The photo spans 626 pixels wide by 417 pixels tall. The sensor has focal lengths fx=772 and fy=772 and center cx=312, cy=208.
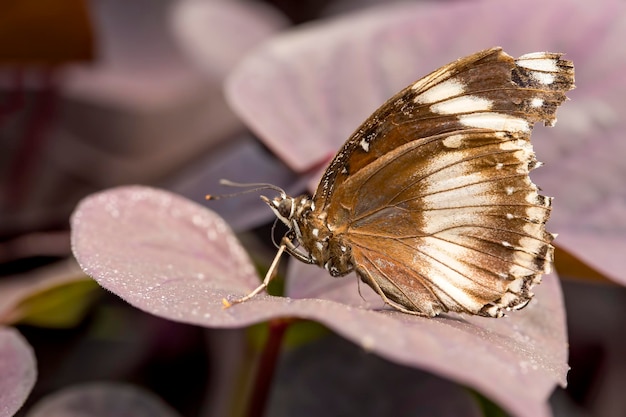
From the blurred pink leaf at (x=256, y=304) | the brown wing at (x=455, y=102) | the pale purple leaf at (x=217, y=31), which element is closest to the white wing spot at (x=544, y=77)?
the brown wing at (x=455, y=102)

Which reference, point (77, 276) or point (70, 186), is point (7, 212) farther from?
point (77, 276)

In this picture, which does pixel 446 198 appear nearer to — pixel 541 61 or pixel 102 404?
pixel 541 61

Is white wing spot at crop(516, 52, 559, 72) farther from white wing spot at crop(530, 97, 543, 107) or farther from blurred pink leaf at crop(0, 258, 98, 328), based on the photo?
blurred pink leaf at crop(0, 258, 98, 328)

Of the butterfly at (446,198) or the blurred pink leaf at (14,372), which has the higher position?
the butterfly at (446,198)

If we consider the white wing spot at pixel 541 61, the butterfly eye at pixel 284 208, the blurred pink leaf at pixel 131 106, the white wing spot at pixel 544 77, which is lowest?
the blurred pink leaf at pixel 131 106

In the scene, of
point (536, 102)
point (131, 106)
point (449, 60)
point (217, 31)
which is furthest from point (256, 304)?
point (131, 106)

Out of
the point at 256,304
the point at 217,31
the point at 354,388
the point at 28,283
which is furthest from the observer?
the point at 217,31

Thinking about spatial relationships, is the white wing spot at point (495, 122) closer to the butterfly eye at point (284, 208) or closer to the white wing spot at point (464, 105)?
the white wing spot at point (464, 105)
